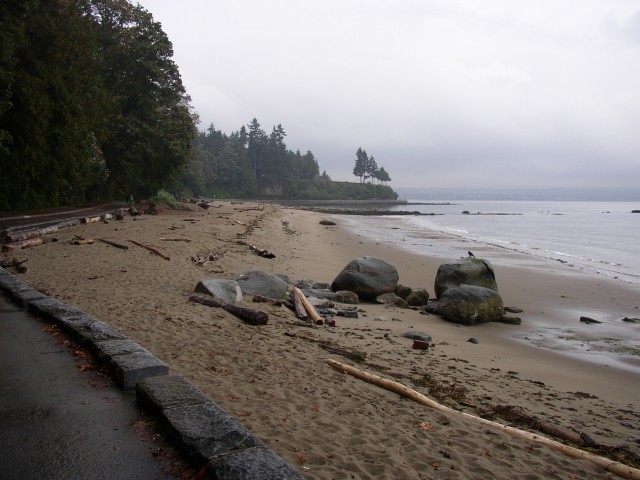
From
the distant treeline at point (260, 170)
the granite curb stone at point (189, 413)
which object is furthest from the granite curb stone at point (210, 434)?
the distant treeline at point (260, 170)

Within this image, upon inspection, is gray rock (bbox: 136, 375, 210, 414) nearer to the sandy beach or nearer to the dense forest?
the sandy beach

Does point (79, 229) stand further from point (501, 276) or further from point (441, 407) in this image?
point (441, 407)

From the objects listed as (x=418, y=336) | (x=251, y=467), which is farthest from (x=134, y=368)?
(x=418, y=336)

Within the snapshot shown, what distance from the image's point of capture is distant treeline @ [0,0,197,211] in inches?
888

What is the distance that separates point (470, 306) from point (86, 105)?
84.5 feet

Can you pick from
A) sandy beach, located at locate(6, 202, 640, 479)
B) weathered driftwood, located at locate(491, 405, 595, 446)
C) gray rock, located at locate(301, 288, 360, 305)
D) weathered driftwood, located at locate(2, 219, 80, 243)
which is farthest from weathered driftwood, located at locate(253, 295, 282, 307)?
weathered driftwood, located at locate(2, 219, 80, 243)

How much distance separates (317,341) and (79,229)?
16.5 m

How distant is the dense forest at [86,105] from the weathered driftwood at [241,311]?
51.0 feet

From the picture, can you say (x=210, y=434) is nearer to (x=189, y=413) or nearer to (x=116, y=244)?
(x=189, y=413)

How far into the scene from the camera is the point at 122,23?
3475cm

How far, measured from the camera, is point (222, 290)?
9.59 metres

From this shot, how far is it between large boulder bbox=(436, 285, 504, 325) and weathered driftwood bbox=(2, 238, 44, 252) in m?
12.3

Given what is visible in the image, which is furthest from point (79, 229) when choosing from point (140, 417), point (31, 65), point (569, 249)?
point (569, 249)

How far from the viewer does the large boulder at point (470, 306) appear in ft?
33.4
